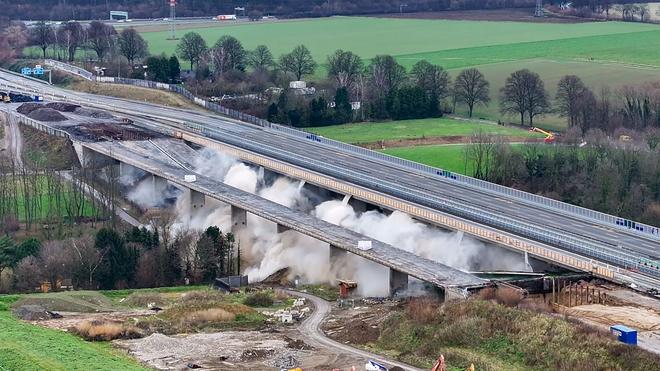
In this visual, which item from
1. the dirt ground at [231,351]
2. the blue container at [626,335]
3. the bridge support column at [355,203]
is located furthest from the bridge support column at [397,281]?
the bridge support column at [355,203]

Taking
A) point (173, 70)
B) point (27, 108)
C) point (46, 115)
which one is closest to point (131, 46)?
point (173, 70)

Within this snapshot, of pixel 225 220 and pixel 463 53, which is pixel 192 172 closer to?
pixel 225 220

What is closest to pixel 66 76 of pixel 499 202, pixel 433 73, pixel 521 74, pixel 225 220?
pixel 433 73

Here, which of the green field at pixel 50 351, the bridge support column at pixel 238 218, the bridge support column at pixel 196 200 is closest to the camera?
the green field at pixel 50 351

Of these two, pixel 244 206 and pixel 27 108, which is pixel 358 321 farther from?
pixel 27 108

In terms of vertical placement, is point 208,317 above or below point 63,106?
below

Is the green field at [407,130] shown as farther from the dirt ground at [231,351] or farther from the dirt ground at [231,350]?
the dirt ground at [231,351]

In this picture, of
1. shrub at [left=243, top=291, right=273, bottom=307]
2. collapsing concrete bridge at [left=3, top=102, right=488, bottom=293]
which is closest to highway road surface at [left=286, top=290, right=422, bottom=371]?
shrub at [left=243, top=291, right=273, bottom=307]
